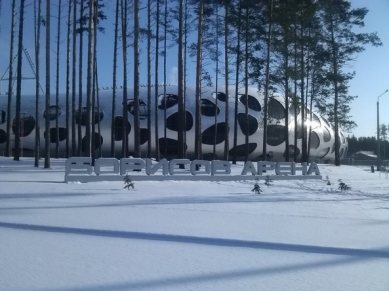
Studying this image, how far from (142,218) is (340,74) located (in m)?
25.6

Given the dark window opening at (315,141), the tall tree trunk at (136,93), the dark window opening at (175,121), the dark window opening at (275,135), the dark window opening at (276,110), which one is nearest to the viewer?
Result: the tall tree trunk at (136,93)

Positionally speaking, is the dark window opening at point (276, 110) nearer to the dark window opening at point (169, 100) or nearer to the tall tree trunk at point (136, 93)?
the dark window opening at point (169, 100)

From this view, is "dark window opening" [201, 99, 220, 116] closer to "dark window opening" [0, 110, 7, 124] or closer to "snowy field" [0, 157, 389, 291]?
"dark window opening" [0, 110, 7, 124]

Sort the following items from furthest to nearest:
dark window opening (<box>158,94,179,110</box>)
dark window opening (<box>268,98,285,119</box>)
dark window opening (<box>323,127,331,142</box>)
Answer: dark window opening (<box>323,127,331,142</box>) < dark window opening (<box>158,94,179,110</box>) < dark window opening (<box>268,98,285,119</box>)

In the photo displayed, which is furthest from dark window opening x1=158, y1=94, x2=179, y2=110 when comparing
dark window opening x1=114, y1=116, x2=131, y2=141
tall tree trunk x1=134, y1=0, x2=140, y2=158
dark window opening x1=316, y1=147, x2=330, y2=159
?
tall tree trunk x1=134, y1=0, x2=140, y2=158

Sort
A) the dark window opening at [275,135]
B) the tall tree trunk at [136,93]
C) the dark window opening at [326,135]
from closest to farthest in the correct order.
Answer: the tall tree trunk at [136,93], the dark window opening at [275,135], the dark window opening at [326,135]

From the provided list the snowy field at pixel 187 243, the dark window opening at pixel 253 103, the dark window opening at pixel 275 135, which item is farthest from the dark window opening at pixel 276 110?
the snowy field at pixel 187 243

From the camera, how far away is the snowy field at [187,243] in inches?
191

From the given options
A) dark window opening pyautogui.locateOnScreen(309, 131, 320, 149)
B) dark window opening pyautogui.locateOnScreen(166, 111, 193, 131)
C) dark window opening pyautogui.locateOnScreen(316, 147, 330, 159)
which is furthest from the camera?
dark window opening pyautogui.locateOnScreen(316, 147, 330, 159)

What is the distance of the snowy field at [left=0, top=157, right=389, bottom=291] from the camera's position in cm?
486

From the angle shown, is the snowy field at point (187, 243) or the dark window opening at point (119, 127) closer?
the snowy field at point (187, 243)

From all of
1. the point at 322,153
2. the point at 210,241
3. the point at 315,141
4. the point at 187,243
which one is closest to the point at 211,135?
the point at 315,141

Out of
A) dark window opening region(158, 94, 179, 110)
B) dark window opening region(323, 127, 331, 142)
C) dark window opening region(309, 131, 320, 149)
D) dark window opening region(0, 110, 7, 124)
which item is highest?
dark window opening region(158, 94, 179, 110)

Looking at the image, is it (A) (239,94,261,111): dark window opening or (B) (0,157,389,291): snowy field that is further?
(A) (239,94,261,111): dark window opening
